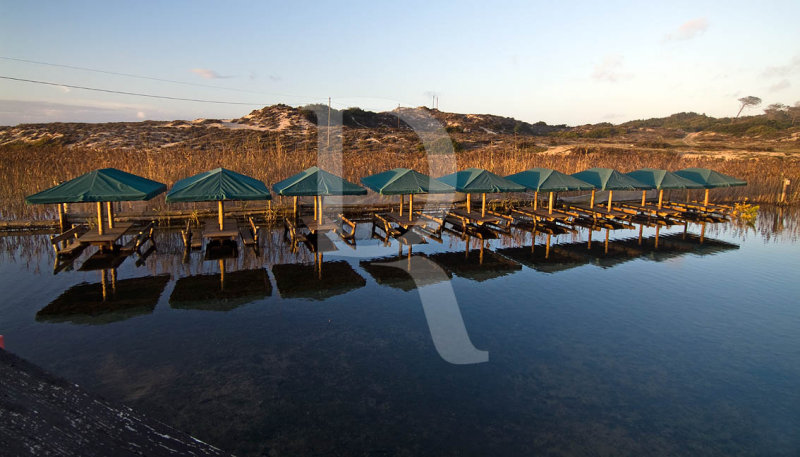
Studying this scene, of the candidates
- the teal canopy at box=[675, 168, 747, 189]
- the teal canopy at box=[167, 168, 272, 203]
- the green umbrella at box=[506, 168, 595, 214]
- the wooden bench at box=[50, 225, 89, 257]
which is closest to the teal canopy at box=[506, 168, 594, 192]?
the green umbrella at box=[506, 168, 595, 214]

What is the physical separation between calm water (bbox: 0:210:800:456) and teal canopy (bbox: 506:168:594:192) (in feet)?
20.8

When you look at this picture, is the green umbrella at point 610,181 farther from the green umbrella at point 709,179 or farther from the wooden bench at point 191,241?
the wooden bench at point 191,241

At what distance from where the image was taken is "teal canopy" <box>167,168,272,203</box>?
45.4 feet

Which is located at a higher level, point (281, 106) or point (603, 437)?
point (281, 106)

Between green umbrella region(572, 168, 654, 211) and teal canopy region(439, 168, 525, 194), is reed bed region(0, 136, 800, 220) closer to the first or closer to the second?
green umbrella region(572, 168, 654, 211)

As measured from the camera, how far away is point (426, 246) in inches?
630

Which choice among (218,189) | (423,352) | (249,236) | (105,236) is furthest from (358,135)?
(423,352)

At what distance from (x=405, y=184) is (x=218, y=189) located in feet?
21.9

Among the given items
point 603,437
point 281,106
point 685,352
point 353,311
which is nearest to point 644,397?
point 603,437

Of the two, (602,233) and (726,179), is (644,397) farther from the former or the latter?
(726,179)

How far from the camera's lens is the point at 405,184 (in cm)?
1717

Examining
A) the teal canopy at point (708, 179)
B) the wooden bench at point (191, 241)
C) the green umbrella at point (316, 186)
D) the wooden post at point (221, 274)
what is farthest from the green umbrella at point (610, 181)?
the wooden bench at point (191, 241)

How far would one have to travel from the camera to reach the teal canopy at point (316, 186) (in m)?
15.3

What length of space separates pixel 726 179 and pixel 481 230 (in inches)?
574
